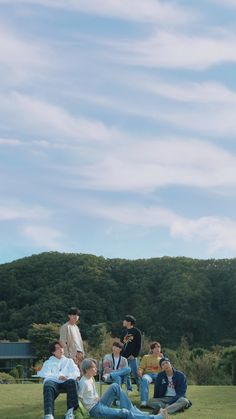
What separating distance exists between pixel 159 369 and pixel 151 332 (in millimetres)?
48147

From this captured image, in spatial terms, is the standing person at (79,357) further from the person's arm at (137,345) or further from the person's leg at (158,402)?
the person's leg at (158,402)

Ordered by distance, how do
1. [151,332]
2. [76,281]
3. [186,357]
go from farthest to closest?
[76,281], [151,332], [186,357]

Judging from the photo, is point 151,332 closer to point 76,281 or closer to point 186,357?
point 76,281

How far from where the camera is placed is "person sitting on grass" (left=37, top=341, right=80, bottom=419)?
39.4 feet

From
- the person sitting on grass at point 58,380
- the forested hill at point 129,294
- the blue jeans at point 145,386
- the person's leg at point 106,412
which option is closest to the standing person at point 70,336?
the blue jeans at point 145,386

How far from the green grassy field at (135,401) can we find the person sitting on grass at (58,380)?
0.98 m

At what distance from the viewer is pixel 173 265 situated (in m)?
78.6

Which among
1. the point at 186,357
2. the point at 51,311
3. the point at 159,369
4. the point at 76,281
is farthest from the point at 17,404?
the point at 76,281

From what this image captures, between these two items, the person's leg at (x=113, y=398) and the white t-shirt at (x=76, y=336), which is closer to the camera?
the person's leg at (x=113, y=398)

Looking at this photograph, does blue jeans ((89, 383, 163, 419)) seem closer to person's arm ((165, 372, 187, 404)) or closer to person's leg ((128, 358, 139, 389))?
person's arm ((165, 372, 187, 404))

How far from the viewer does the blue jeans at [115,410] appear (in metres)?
11.9

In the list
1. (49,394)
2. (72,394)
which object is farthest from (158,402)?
(49,394)

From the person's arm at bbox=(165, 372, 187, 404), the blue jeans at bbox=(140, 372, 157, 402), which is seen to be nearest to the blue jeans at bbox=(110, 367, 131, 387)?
the blue jeans at bbox=(140, 372, 157, 402)

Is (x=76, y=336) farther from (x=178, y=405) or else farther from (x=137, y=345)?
(x=178, y=405)
